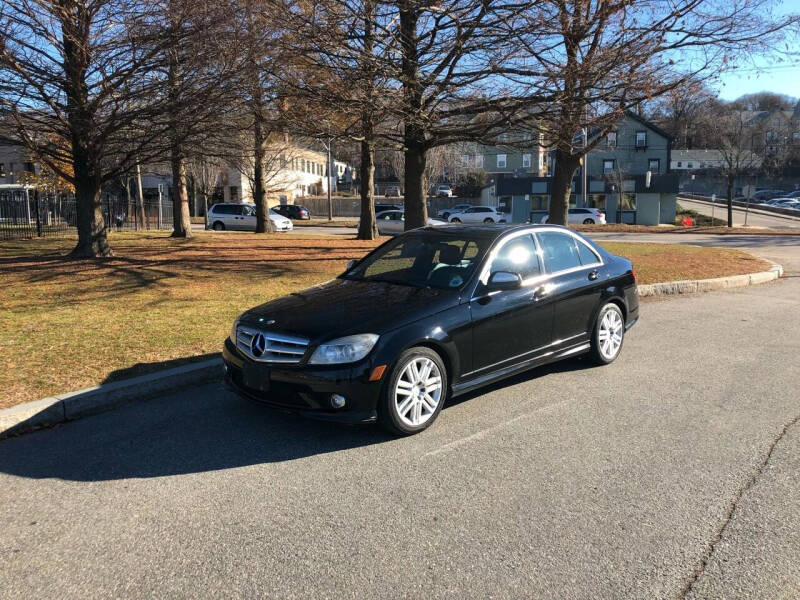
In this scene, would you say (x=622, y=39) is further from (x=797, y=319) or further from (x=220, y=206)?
(x=220, y=206)

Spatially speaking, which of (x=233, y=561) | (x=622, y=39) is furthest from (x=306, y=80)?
(x=233, y=561)

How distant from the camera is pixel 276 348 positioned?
4.69 meters

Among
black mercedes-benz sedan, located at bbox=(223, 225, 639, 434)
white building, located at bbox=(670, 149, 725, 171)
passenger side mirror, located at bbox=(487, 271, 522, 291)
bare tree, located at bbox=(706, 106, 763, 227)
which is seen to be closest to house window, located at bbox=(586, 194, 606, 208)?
bare tree, located at bbox=(706, 106, 763, 227)

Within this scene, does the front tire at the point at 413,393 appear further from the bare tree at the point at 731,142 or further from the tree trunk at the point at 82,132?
the bare tree at the point at 731,142

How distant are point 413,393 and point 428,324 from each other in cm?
53

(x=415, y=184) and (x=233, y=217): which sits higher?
(x=415, y=184)

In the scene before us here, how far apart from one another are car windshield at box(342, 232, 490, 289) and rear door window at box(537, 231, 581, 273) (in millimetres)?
778

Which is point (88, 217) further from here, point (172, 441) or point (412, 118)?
point (172, 441)

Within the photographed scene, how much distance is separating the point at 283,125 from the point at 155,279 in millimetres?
4763

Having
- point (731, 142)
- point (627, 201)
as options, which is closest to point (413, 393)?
point (731, 142)

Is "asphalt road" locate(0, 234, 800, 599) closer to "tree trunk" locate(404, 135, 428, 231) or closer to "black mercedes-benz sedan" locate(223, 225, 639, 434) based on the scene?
"black mercedes-benz sedan" locate(223, 225, 639, 434)

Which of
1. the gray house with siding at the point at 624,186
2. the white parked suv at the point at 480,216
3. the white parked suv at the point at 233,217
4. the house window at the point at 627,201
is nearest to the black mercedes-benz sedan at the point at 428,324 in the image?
the white parked suv at the point at 233,217

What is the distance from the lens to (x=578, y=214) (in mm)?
44219

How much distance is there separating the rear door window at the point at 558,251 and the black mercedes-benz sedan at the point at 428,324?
0.6 inches
